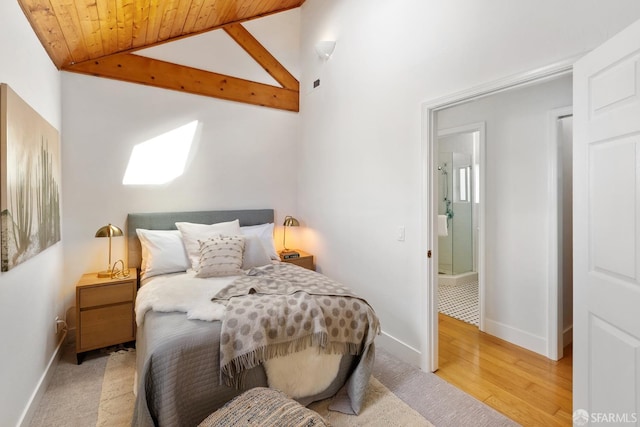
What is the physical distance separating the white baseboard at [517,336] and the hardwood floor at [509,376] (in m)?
0.05

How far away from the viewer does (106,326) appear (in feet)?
8.24

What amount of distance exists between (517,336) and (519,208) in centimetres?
114

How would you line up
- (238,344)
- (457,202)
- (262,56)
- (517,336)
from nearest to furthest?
1. (238,344)
2. (517,336)
3. (262,56)
4. (457,202)

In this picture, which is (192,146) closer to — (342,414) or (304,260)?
(304,260)

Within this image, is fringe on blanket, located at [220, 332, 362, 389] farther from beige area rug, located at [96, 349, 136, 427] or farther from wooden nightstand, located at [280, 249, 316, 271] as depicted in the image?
wooden nightstand, located at [280, 249, 316, 271]

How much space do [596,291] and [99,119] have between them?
3829mm

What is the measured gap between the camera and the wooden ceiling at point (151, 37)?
80.2 inches

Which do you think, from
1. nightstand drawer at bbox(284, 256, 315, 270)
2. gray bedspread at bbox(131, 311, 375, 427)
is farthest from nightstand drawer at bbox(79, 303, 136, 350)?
nightstand drawer at bbox(284, 256, 315, 270)

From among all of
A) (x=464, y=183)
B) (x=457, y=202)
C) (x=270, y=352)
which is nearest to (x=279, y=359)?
(x=270, y=352)

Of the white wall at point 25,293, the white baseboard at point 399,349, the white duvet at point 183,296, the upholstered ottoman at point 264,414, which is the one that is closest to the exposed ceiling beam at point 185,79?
the white wall at point 25,293

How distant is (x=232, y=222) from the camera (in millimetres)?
3291

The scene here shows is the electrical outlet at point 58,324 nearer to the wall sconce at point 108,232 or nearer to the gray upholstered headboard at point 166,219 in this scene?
the wall sconce at point 108,232

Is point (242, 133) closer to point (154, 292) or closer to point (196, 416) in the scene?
point (154, 292)

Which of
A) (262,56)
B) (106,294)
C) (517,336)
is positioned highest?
(262,56)
